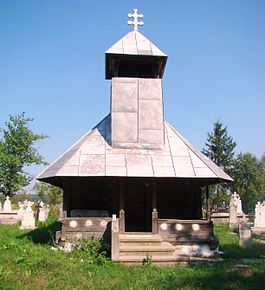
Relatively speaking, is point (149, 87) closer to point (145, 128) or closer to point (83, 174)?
point (145, 128)

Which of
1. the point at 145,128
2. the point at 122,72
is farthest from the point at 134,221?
the point at 122,72

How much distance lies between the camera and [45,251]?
1088cm

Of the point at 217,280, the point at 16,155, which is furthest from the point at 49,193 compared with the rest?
the point at 217,280

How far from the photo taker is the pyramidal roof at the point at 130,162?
11.5 meters

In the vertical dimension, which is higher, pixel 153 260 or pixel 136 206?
pixel 136 206

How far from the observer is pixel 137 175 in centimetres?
1138

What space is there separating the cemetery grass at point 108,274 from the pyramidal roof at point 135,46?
7.68 meters

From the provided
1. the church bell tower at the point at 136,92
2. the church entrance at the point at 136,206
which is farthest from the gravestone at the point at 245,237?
the church bell tower at the point at 136,92

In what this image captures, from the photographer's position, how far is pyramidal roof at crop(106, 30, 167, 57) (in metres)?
14.0

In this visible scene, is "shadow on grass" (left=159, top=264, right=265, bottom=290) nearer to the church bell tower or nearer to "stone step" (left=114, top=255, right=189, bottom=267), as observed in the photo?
"stone step" (left=114, top=255, right=189, bottom=267)

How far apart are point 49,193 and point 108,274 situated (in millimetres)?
36372

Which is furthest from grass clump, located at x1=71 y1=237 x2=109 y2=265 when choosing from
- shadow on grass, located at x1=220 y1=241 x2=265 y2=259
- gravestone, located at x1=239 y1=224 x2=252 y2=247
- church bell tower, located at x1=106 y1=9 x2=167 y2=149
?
gravestone, located at x1=239 y1=224 x2=252 y2=247

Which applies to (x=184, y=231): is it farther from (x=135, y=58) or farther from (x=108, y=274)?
(x=135, y=58)

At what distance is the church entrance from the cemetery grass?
13.2ft
